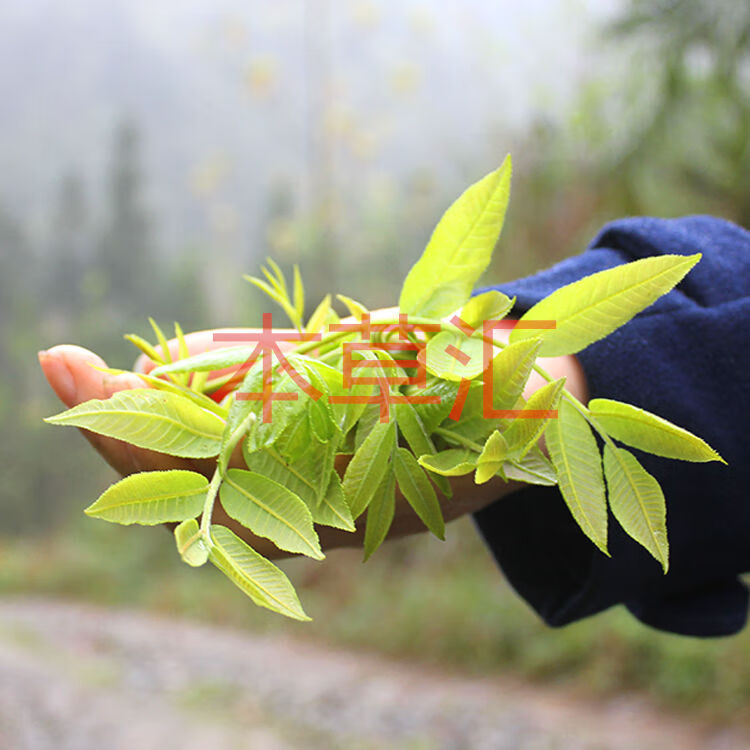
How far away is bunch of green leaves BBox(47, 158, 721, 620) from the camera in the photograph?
287 millimetres

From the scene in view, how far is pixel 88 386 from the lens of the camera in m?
0.39

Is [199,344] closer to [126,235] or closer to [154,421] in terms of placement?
[154,421]

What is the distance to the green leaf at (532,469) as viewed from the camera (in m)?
0.30

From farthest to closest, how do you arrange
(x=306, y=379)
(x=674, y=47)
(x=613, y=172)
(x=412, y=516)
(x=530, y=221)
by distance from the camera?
(x=530, y=221) → (x=613, y=172) → (x=674, y=47) → (x=412, y=516) → (x=306, y=379)

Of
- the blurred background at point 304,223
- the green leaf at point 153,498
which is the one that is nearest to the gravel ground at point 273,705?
the blurred background at point 304,223

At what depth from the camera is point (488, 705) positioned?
6.70 feet

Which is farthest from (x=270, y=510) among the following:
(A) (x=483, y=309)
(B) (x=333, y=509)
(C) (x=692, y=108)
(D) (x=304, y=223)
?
(D) (x=304, y=223)

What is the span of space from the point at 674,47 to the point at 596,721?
5.04 ft

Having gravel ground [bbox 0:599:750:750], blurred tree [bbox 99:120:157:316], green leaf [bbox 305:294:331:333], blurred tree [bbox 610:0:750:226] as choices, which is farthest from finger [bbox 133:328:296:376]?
blurred tree [bbox 99:120:157:316]

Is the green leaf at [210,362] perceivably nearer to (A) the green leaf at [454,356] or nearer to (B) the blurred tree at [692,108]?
(A) the green leaf at [454,356]

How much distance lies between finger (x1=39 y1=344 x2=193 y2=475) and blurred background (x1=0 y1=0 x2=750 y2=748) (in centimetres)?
137

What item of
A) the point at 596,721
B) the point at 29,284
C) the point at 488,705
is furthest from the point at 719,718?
the point at 29,284

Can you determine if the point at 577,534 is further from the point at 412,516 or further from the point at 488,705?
the point at 488,705

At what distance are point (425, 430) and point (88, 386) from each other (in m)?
0.18
